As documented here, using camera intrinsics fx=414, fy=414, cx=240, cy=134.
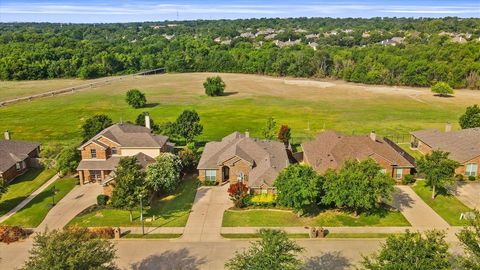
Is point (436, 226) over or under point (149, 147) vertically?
under

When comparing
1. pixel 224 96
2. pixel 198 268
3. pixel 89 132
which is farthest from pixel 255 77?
pixel 198 268

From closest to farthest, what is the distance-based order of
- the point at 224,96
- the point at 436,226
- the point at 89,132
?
1. the point at 436,226
2. the point at 89,132
3. the point at 224,96

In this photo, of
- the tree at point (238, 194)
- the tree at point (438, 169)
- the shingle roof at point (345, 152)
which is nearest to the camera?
the tree at point (238, 194)

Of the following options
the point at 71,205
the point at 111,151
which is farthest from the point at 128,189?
the point at 111,151

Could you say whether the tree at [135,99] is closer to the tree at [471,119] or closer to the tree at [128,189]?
the tree at [128,189]

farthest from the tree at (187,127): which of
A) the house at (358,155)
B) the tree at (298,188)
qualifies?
the tree at (298,188)

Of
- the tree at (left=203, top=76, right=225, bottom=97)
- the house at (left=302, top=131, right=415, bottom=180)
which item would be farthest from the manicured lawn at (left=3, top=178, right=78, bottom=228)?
the tree at (left=203, top=76, right=225, bottom=97)

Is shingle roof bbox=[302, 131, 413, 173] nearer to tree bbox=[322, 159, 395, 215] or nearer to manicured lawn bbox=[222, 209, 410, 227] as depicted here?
tree bbox=[322, 159, 395, 215]

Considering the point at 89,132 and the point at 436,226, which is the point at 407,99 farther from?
the point at 89,132
